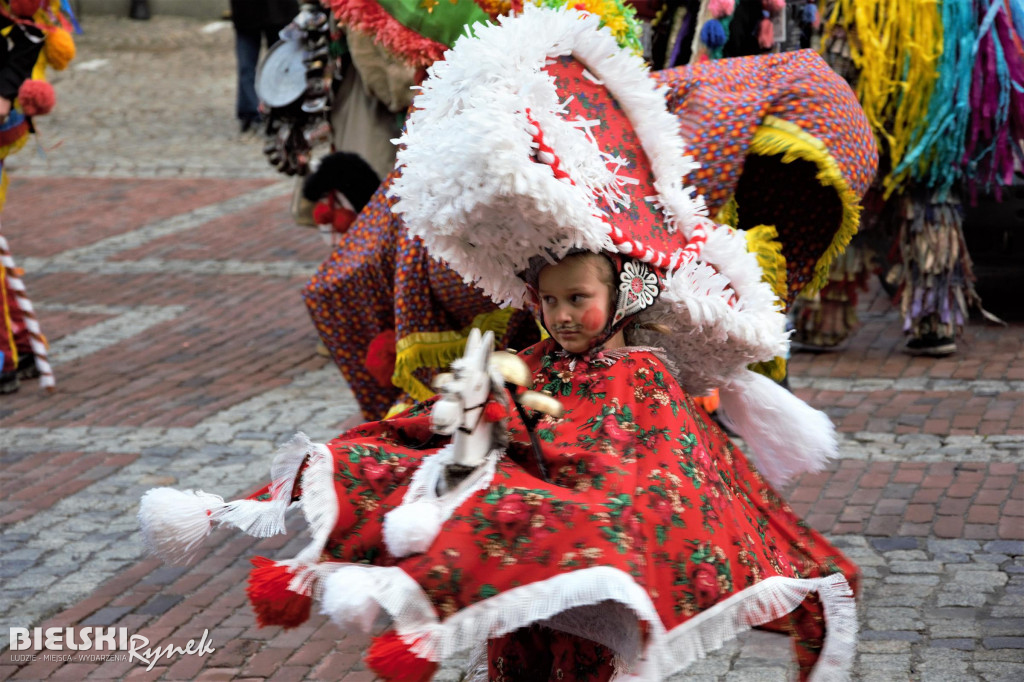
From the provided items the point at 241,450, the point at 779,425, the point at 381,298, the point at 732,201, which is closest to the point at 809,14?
the point at 732,201

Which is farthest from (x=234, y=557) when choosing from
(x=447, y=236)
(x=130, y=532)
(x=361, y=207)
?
(x=447, y=236)

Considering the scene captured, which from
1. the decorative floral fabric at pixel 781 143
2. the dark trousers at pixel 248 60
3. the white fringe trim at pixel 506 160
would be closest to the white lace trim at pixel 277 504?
the white fringe trim at pixel 506 160

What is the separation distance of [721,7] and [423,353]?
2.50 metres

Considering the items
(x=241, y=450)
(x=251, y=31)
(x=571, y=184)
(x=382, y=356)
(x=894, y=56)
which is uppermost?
(x=571, y=184)

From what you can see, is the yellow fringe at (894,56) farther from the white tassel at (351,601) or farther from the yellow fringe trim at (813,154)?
the white tassel at (351,601)

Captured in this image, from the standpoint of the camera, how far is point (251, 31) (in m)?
13.9

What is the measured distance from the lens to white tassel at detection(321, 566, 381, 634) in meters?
2.31

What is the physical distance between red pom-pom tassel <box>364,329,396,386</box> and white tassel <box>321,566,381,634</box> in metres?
1.94

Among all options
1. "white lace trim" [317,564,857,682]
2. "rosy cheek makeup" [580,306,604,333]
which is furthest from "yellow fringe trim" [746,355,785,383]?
"white lace trim" [317,564,857,682]

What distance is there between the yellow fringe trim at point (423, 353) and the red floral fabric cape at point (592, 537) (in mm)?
1078

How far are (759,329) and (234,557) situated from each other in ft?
8.22

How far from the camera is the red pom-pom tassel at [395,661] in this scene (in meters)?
2.31

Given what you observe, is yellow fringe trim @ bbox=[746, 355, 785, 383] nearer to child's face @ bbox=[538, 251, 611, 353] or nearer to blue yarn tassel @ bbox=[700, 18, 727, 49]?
child's face @ bbox=[538, 251, 611, 353]

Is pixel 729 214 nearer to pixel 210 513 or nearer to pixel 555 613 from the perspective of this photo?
pixel 555 613
